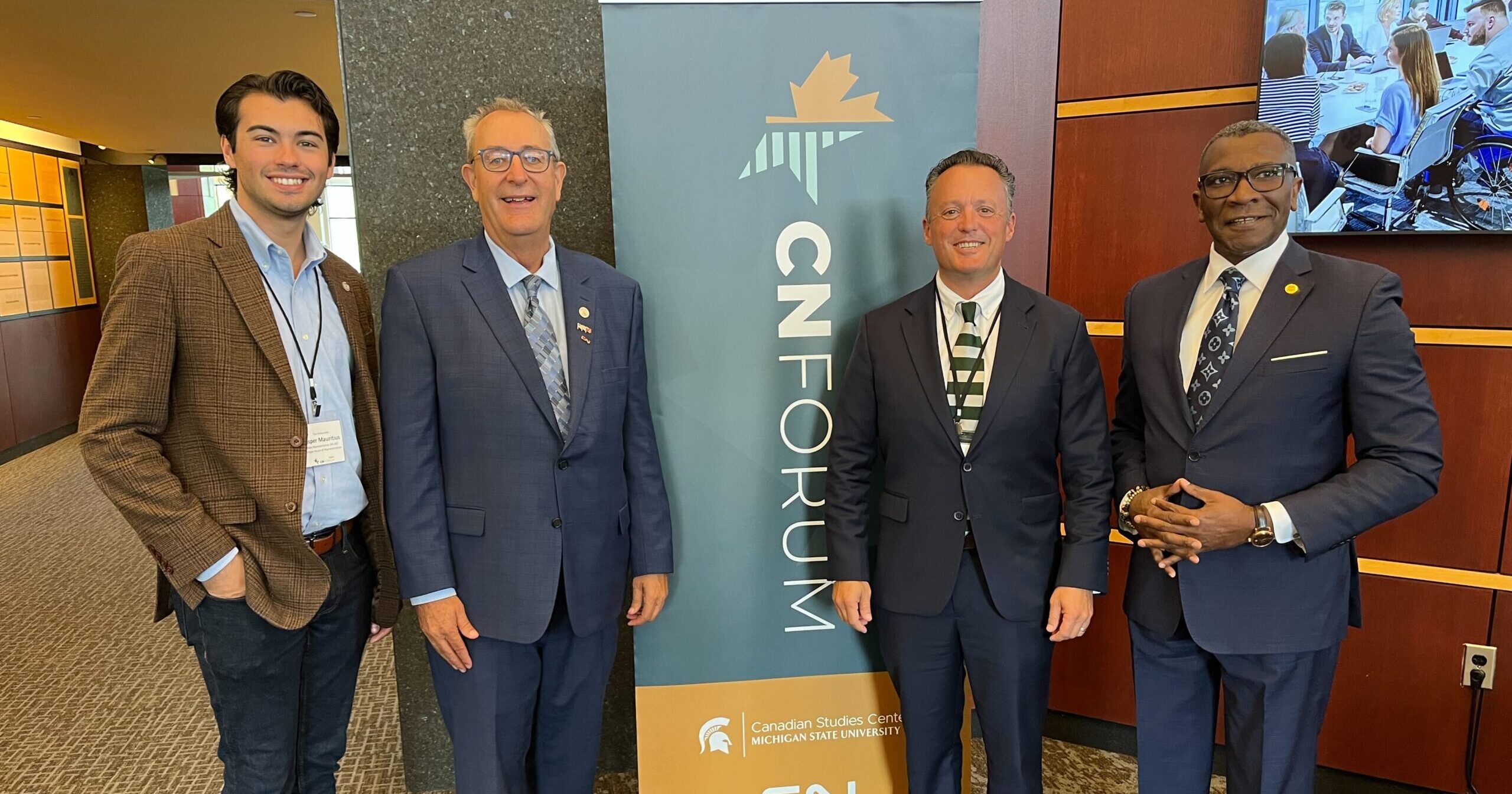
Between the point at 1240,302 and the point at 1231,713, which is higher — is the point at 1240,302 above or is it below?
above

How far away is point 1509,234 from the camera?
7.15 feet

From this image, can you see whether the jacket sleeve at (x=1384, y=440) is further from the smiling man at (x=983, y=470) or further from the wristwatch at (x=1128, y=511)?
the smiling man at (x=983, y=470)

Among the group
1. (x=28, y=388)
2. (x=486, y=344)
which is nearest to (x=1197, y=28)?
(x=486, y=344)

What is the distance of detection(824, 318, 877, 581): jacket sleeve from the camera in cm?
196

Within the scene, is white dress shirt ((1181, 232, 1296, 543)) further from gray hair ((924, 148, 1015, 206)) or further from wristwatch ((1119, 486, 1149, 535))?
gray hair ((924, 148, 1015, 206))

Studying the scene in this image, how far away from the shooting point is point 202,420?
158cm

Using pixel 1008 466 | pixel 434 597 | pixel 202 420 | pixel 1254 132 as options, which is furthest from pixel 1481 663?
pixel 202 420

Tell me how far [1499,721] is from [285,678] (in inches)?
126

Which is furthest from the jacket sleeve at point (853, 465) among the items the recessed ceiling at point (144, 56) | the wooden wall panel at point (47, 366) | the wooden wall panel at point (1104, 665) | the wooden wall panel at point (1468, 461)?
the wooden wall panel at point (47, 366)

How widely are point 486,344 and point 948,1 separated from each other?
1410 millimetres

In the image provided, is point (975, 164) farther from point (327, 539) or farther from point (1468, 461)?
point (1468, 461)

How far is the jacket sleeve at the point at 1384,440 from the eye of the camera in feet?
5.10

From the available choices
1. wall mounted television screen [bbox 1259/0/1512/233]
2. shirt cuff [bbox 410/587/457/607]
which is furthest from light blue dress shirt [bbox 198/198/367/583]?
wall mounted television screen [bbox 1259/0/1512/233]

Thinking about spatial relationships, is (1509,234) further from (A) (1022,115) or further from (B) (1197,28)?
(A) (1022,115)
